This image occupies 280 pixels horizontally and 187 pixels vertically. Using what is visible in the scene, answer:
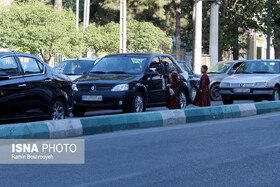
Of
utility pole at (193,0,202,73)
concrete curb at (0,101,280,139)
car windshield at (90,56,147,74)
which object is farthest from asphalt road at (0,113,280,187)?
utility pole at (193,0,202,73)

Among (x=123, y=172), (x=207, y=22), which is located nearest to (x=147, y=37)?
(x=207, y=22)

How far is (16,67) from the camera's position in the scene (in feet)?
38.6

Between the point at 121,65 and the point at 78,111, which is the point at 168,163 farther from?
the point at 121,65

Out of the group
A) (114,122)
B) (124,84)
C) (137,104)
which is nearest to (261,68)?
(137,104)

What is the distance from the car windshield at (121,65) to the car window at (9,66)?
5.08 meters

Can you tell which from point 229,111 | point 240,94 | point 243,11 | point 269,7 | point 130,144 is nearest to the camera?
point 130,144

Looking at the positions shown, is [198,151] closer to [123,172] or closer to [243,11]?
[123,172]

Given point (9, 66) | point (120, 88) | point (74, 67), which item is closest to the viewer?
point (9, 66)

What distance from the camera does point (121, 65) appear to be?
16.8m

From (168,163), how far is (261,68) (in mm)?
14594

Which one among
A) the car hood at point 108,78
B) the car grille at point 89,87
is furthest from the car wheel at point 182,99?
the car grille at point 89,87

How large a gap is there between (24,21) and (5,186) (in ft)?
95.3

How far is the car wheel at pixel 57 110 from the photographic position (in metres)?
12.7

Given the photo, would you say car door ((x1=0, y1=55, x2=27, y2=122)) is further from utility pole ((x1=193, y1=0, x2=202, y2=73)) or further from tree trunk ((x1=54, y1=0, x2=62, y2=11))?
tree trunk ((x1=54, y1=0, x2=62, y2=11))
